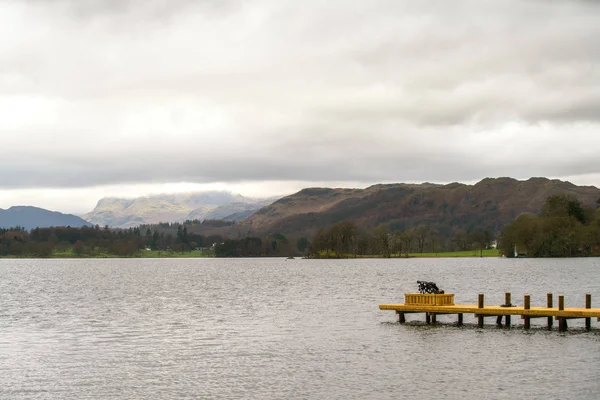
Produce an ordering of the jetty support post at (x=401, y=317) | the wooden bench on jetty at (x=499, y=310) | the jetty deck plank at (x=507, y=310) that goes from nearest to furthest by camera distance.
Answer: the jetty deck plank at (x=507, y=310) < the wooden bench on jetty at (x=499, y=310) < the jetty support post at (x=401, y=317)

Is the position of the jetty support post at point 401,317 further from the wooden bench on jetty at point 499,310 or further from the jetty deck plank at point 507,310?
the jetty deck plank at point 507,310

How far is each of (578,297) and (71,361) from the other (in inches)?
2721

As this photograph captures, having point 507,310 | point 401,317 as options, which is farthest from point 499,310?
point 401,317

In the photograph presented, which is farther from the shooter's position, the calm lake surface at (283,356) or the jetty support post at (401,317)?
the jetty support post at (401,317)

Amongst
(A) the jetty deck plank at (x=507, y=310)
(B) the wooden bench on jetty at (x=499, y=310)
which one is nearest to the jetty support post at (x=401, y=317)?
(B) the wooden bench on jetty at (x=499, y=310)

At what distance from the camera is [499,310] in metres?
64.8

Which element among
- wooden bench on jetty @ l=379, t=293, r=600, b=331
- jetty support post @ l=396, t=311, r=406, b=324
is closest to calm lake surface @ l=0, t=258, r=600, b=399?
jetty support post @ l=396, t=311, r=406, b=324

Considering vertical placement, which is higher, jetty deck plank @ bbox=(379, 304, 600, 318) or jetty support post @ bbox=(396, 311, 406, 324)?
jetty deck plank @ bbox=(379, 304, 600, 318)

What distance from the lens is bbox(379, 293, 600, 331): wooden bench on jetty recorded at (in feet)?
201

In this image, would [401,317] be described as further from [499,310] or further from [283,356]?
[283,356]

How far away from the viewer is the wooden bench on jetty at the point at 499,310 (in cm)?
6128

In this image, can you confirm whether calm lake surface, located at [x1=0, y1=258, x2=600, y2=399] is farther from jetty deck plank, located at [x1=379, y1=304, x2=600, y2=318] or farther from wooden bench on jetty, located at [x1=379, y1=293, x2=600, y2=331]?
jetty deck plank, located at [x1=379, y1=304, x2=600, y2=318]

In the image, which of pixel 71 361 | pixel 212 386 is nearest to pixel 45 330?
pixel 71 361

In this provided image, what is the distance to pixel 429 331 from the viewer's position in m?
64.0
